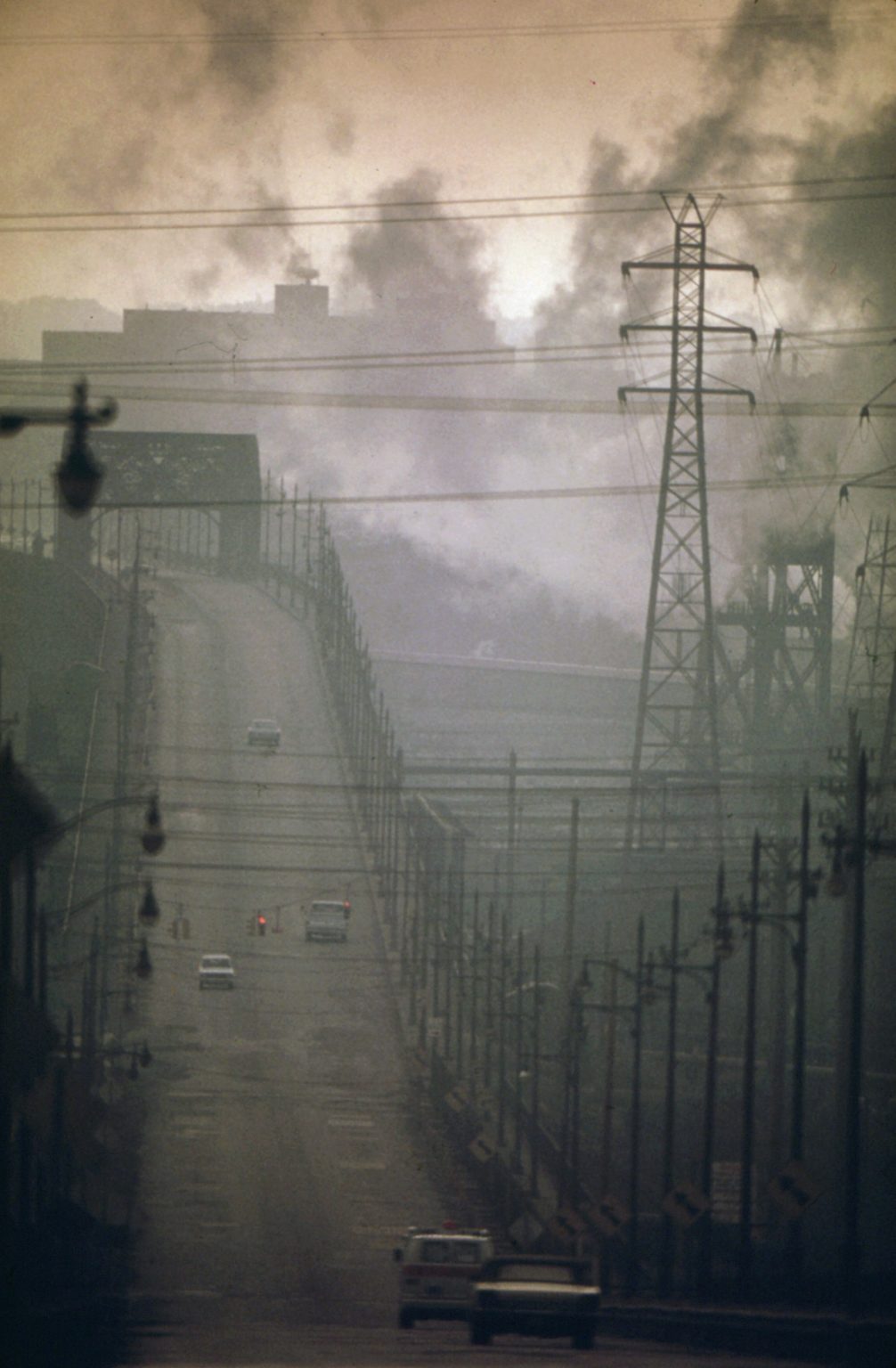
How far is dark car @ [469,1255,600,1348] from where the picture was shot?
18.5m

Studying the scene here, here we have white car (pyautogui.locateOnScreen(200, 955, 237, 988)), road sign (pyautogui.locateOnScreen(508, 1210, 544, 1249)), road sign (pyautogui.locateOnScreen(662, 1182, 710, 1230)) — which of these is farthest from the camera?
white car (pyautogui.locateOnScreen(200, 955, 237, 988))

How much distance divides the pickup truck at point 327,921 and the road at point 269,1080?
0.56 meters

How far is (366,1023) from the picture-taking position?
48188mm

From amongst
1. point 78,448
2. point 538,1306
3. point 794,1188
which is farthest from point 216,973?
point 78,448

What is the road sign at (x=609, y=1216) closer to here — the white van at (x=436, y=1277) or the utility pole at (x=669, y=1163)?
the utility pole at (x=669, y=1163)

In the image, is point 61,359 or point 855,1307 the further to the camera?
point 61,359

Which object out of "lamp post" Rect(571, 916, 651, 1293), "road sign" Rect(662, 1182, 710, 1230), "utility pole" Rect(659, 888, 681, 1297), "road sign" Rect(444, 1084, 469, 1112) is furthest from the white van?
"road sign" Rect(444, 1084, 469, 1112)

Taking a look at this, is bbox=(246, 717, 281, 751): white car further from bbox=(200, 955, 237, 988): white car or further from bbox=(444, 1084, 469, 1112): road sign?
bbox=(444, 1084, 469, 1112): road sign

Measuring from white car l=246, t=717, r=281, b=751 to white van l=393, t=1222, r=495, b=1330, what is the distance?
45.8m

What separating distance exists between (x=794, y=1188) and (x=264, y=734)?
46.3m

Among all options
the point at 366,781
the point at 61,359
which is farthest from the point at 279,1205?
the point at 61,359

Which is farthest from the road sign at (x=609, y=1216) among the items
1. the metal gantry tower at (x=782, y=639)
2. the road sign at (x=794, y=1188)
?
the metal gantry tower at (x=782, y=639)

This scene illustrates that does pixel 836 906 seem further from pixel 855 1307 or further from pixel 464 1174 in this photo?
pixel 855 1307

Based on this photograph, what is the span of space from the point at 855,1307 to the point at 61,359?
113856 mm
